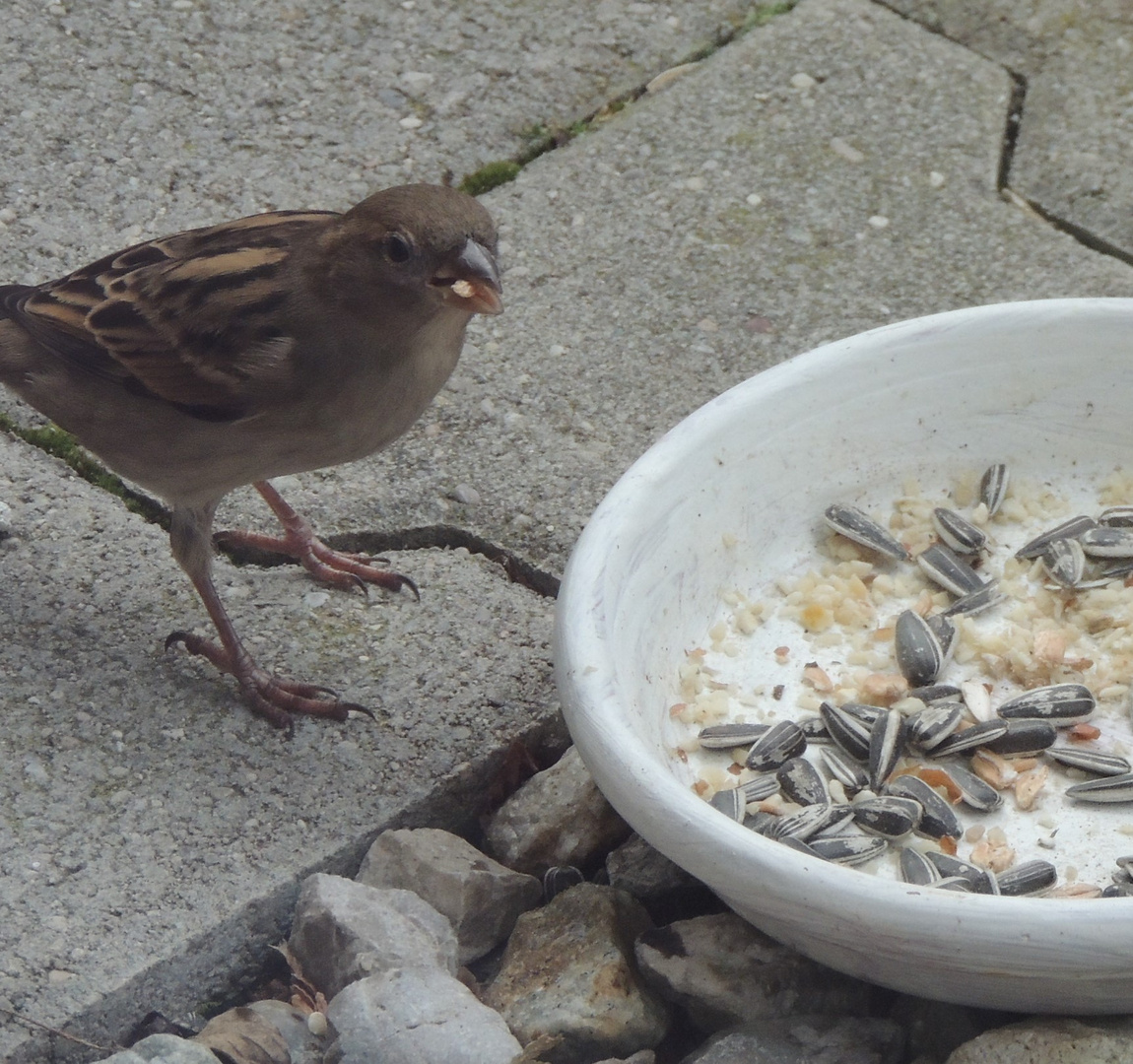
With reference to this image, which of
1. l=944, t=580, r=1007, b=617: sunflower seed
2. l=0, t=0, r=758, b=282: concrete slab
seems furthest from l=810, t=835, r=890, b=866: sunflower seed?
l=0, t=0, r=758, b=282: concrete slab

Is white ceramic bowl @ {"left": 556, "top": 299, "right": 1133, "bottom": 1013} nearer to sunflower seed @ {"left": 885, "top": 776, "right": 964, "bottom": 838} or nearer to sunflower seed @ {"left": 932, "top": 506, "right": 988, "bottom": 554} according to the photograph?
sunflower seed @ {"left": 932, "top": 506, "right": 988, "bottom": 554}

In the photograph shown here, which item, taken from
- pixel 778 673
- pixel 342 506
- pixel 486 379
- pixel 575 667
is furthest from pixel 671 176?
pixel 575 667

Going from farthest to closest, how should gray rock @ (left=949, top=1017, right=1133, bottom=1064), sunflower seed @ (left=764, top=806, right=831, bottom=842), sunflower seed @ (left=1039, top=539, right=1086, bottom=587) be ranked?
sunflower seed @ (left=1039, top=539, right=1086, bottom=587) → sunflower seed @ (left=764, top=806, right=831, bottom=842) → gray rock @ (left=949, top=1017, right=1133, bottom=1064)

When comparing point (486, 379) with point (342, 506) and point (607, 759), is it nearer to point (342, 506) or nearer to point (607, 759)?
point (342, 506)

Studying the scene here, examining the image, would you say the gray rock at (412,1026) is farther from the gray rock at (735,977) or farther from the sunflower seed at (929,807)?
the sunflower seed at (929,807)

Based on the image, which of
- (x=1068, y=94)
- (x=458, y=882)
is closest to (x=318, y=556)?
(x=458, y=882)

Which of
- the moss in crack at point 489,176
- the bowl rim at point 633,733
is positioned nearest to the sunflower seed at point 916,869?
the bowl rim at point 633,733
